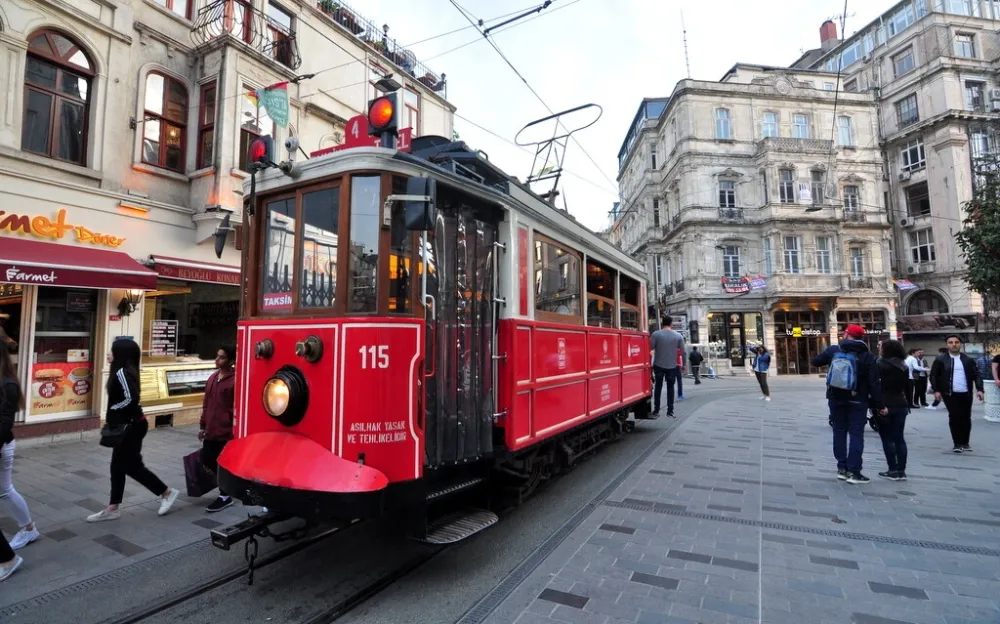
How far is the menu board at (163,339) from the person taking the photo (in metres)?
10.0

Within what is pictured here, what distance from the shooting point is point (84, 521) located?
4848 mm

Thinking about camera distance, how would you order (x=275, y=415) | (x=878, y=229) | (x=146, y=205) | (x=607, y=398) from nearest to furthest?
(x=275, y=415), (x=607, y=398), (x=146, y=205), (x=878, y=229)

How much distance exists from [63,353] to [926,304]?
41.9 m

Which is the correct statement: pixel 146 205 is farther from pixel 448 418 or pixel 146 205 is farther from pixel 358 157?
pixel 448 418

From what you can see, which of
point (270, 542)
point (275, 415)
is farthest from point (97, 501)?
point (275, 415)

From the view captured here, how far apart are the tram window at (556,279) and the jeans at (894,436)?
3921mm

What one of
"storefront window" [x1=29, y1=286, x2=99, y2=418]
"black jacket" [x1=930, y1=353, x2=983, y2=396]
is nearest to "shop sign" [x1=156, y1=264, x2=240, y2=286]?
"storefront window" [x1=29, y1=286, x2=99, y2=418]

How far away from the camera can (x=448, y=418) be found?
12.6 ft

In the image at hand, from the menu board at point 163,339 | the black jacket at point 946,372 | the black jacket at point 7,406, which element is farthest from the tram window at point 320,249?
the black jacket at point 946,372

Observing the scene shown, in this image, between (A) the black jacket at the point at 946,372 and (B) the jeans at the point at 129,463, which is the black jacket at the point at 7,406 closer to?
(B) the jeans at the point at 129,463

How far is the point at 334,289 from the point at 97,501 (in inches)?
170

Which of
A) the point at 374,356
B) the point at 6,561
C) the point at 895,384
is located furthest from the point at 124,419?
the point at 895,384

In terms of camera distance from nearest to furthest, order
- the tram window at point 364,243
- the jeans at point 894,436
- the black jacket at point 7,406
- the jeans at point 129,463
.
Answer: the tram window at point 364,243, the black jacket at point 7,406, the jeans at point 129,463, the jeans at point 894,436

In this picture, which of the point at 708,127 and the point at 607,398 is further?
the point at 708,127
